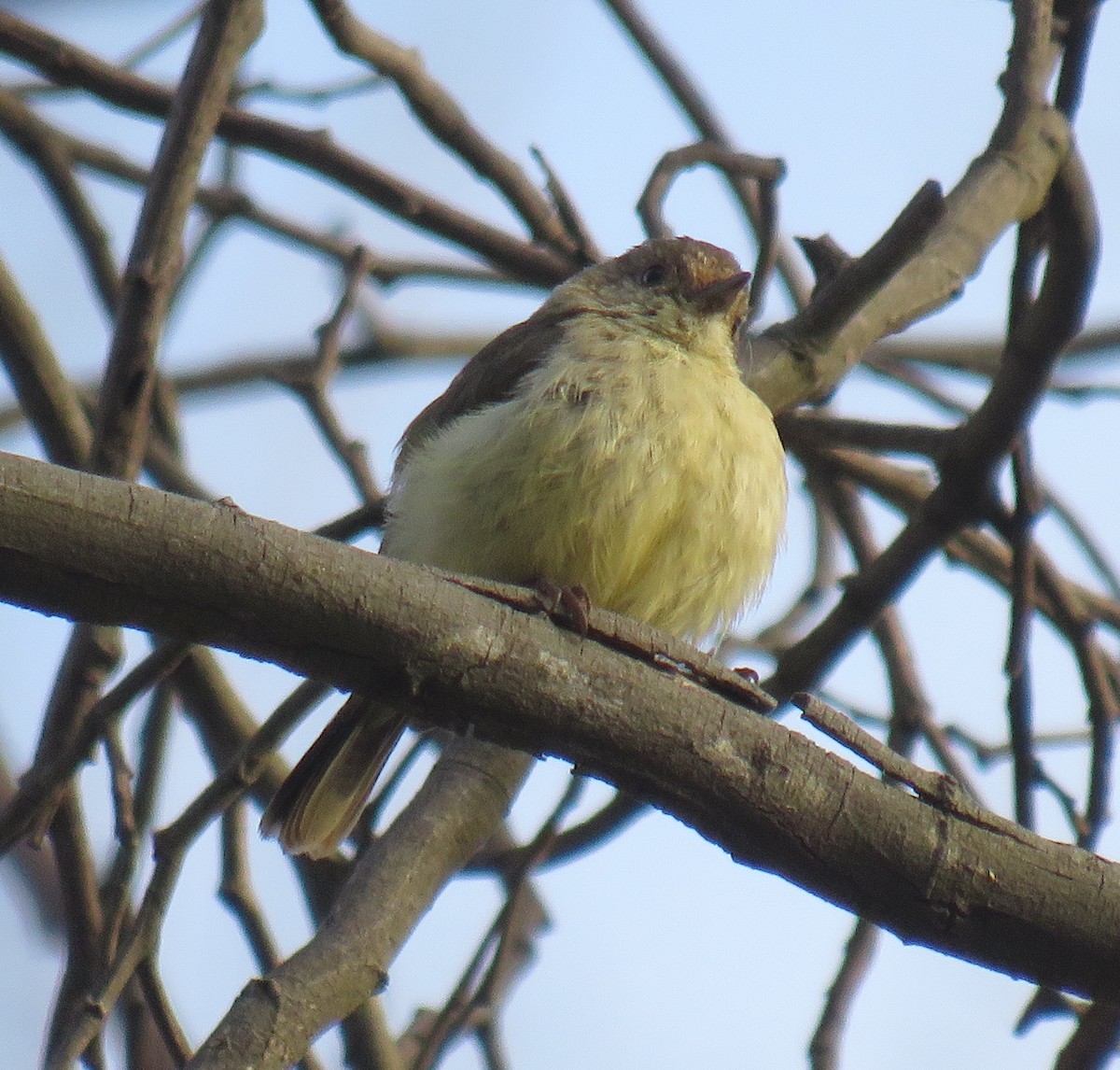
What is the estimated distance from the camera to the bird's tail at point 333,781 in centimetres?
509

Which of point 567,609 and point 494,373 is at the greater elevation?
point 494,373

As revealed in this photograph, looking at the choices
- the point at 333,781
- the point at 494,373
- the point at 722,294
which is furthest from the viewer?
the point at 722,294

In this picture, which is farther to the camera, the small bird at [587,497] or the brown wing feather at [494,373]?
the brown wing feather at [494,373]

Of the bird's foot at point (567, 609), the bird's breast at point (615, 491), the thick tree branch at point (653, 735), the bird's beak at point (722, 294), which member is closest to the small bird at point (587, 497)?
the bird's breast at point (615, 491)

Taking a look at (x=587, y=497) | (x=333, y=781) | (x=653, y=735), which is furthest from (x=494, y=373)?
(x=653, y=735)

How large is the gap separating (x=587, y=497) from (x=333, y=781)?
127 centimetres

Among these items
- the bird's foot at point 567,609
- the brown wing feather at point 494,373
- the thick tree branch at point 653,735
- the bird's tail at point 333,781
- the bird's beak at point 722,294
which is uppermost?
the bird's beak at point 722,294

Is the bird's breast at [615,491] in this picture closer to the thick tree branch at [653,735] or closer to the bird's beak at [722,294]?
the bird's beak at [722,294]

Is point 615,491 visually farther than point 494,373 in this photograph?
No

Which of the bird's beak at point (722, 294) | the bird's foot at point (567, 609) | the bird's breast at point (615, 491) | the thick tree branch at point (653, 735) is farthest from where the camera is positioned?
the bird's beak at point (722, 294)

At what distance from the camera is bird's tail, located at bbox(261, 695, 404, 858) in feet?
16.7

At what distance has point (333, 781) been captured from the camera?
17.3 ft

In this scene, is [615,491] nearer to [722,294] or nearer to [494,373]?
[494,373]

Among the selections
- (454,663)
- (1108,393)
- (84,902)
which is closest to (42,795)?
(84,902)
